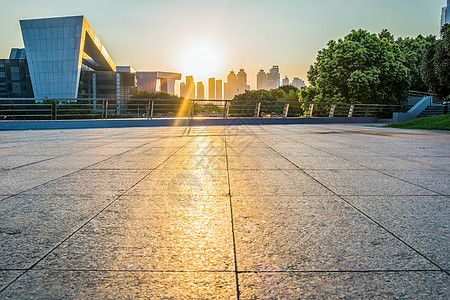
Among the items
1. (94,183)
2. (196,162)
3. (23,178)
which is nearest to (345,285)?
(94,183)

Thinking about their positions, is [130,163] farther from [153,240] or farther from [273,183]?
[153,240]

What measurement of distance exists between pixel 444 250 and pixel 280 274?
3.73 feet

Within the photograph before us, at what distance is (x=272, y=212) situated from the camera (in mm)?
3092

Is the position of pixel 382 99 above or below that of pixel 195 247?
above

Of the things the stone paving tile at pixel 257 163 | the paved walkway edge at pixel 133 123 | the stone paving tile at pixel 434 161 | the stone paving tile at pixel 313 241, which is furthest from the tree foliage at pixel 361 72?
the stone paving tile at pixel 313 241

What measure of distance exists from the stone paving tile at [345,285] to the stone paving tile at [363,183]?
6.53ft

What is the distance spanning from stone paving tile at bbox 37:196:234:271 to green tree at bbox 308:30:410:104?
96.3ft

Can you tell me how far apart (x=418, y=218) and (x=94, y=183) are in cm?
349

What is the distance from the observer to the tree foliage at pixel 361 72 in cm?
3008

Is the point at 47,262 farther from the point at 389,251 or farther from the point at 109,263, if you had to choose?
the point at 389,251


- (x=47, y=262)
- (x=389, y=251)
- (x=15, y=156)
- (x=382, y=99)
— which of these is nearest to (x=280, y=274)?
(x=389, y=251)

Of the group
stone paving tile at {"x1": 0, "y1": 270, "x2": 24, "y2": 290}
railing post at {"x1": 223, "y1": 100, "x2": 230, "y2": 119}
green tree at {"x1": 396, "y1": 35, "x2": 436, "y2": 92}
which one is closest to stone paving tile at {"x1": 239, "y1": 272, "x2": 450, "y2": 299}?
stone paving tile at {"x1": 0, "y1": 270, "x2": 24, "y2": 290}

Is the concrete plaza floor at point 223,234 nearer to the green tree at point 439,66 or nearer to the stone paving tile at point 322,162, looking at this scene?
the stone paving tile at point 322,162

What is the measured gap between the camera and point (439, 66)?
22.5m
